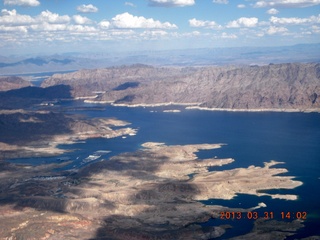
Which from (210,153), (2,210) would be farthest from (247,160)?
(2,210)

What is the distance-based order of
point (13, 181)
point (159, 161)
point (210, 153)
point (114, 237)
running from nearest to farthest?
point (114, 237) → point (13, 181) → point (159, 161) → point (210, 153)

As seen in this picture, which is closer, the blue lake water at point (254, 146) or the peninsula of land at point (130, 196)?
the peninsula of land at point (130, 196)

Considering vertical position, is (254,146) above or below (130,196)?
above

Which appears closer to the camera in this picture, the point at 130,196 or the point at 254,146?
the point at 130,196

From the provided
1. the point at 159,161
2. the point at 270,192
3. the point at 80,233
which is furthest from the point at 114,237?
the point at 159,161

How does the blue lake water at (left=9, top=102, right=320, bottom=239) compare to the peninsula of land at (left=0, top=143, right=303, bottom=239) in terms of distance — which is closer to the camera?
the peninsula of land at (left=0, top=143, right=303, bottom=239)

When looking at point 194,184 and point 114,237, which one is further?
point 194,184

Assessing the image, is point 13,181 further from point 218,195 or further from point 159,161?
point 218,195

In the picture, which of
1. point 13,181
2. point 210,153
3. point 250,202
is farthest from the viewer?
point 210,153
